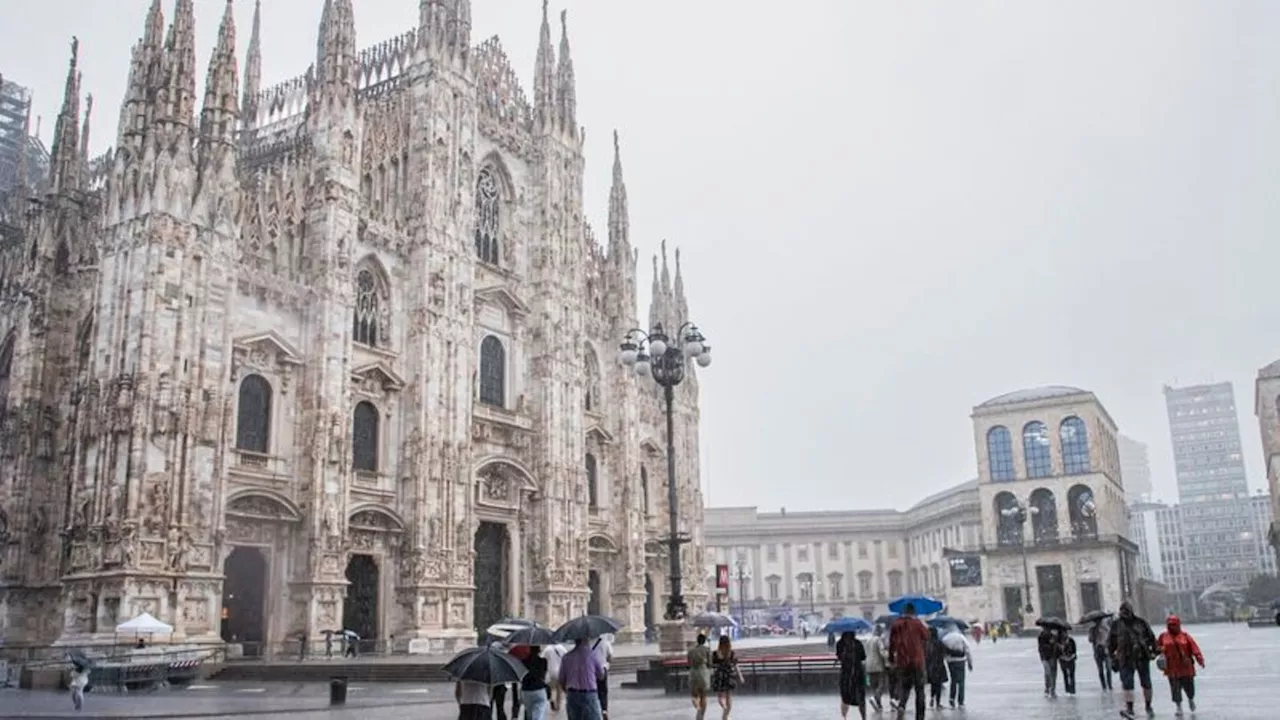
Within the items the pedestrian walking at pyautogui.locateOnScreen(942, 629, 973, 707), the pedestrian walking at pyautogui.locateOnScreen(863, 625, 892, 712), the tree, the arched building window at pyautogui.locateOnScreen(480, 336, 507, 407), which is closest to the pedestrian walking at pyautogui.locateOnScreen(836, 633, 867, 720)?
the pedestrian walking at pyautogui.locateOnScreen(863, 625, 892, 712)

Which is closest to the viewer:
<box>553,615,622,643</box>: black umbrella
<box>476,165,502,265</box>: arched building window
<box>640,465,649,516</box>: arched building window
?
<box>553,615,622,643</box>: black umbrella

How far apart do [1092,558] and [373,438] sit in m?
59.6

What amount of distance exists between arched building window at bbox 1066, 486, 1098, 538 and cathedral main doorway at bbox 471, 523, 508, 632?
52689 millimetres

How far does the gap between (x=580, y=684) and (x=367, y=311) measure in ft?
96.0

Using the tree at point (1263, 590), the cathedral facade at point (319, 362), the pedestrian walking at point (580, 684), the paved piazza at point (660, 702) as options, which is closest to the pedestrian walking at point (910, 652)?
the paved piazza at point (660, 702)

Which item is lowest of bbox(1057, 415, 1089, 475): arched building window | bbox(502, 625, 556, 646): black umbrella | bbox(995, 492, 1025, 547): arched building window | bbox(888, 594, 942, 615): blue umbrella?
bbox(502, 625, 556, 646): black umbrella

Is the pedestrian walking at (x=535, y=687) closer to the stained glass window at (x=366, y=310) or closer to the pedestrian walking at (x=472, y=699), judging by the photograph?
the pedestrian walking at (x=472, y=699)

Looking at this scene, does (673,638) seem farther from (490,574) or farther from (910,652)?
(490,574)

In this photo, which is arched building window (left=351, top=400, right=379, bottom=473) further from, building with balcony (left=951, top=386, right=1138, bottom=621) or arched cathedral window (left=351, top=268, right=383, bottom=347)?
building with balcony (left=951, top=386, right=1138, bottom=621)

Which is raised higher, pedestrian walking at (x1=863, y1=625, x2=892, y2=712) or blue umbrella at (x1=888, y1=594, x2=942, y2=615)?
blue umbrella at (x1=888, y1=594, x2=942, y2=615)

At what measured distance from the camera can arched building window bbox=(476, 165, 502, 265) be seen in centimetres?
4703

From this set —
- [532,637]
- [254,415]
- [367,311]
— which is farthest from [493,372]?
[532,637]

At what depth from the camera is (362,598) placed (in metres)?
37.9

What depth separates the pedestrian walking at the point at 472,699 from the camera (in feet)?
38.8
